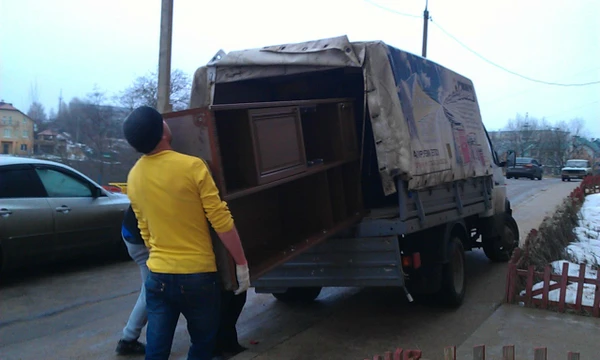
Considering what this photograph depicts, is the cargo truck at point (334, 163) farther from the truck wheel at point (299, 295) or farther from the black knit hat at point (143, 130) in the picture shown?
the black knit hat at point (143, 130)

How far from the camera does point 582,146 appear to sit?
71.7m

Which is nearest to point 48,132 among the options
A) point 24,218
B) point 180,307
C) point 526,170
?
point 24,218

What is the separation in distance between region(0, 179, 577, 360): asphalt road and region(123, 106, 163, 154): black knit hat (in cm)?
239

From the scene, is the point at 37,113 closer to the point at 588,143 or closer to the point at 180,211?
the point at 180,211

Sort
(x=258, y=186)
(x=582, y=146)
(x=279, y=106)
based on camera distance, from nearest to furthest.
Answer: (x=258, y=186), (x=279, y=106), (x=582, y=146)

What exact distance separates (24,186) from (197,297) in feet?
17.5

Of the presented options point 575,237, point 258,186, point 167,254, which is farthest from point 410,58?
point 575,237

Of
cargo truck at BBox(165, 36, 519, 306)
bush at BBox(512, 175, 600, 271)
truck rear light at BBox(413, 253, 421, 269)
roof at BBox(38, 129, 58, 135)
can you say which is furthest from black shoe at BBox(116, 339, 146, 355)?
roof at BBox(38, 129, 58, 135)

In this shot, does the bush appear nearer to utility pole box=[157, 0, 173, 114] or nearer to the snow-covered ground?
the snow-covered ground

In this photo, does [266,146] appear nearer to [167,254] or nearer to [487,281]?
[167,254]

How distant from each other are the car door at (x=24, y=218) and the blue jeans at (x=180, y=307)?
4688 mm

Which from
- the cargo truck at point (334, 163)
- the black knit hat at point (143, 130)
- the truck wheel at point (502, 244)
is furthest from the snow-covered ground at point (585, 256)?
the black knit hat at point (143, 130)

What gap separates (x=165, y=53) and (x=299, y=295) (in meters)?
7.84

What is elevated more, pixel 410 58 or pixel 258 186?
pixel 410 58
